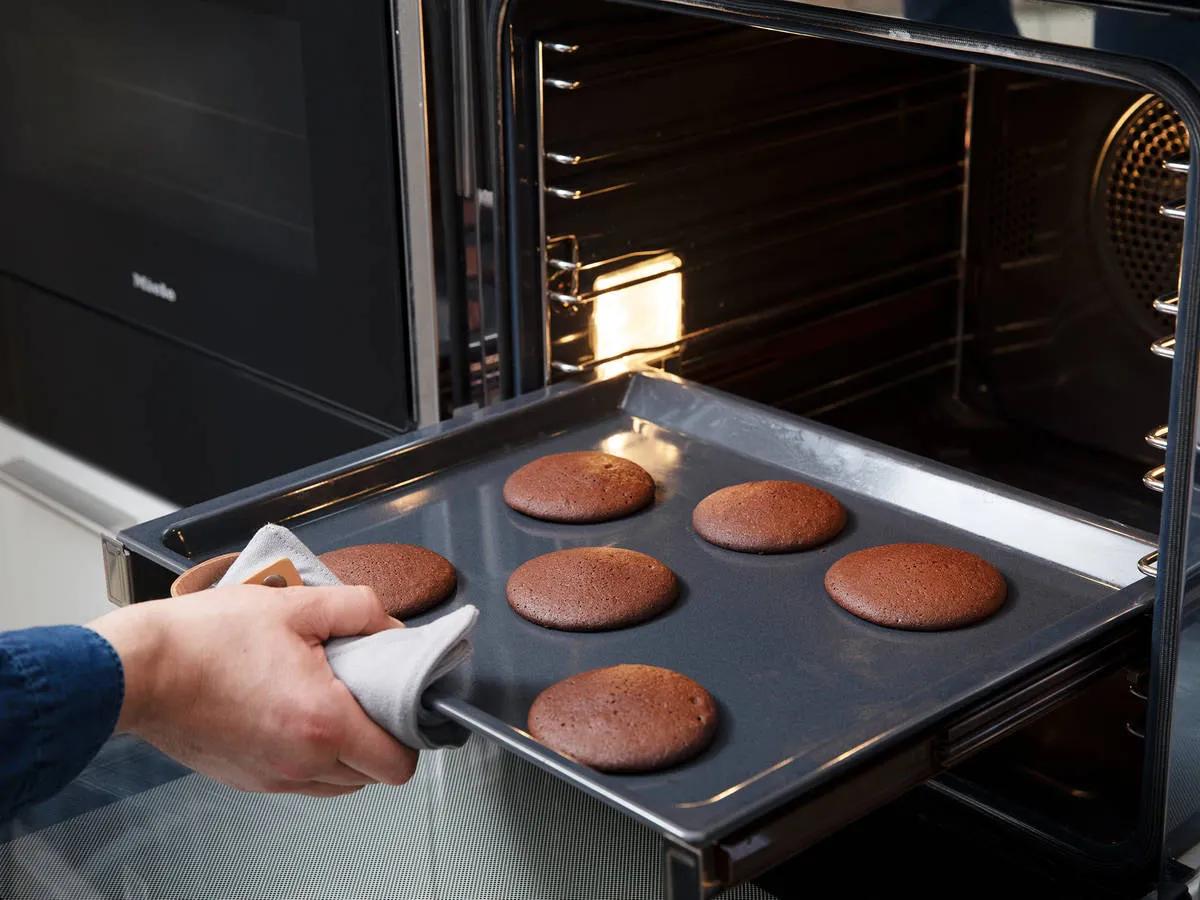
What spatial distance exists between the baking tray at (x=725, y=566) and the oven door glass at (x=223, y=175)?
188mm

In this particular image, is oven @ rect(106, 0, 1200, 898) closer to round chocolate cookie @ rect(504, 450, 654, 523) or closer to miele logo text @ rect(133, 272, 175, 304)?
round chocolate cookie @ rect(504, 450, 654, 523)

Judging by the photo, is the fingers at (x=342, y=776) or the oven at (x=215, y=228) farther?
the oven at (x=215, y=228)

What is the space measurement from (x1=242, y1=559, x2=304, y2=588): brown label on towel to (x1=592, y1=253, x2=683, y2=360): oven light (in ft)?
1.58

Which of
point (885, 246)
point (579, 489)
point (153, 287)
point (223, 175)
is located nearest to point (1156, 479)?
point (579, 489)

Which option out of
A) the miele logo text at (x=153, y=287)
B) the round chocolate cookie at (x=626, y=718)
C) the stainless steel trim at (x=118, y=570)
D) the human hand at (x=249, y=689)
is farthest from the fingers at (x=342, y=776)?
the miele logo text at (x=153, y=287)

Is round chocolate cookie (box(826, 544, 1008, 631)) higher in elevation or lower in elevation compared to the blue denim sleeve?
lower

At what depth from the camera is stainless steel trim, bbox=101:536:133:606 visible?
106cm

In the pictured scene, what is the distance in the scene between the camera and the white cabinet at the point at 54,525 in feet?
5.79

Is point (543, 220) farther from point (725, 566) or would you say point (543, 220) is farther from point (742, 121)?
point (725, 566)

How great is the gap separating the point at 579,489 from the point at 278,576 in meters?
0.29

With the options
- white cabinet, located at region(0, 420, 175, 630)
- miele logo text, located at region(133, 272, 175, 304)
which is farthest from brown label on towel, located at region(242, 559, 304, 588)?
white cabinet, located at region(0, 420, 175, 630)

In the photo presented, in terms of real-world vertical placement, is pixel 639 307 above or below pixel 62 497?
above

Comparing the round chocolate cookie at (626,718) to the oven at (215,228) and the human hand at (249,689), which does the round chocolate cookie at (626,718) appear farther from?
the oven at (215,228)

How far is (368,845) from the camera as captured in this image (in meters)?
1.04
